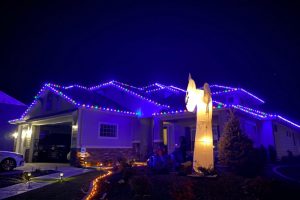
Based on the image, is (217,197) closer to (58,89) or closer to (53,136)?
(58,89)

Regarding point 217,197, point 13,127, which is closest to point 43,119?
point 13,127

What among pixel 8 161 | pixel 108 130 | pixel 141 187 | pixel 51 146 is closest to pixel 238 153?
pixel 141 187

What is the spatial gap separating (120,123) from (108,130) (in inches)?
44.9

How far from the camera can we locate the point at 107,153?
1587 centimetres

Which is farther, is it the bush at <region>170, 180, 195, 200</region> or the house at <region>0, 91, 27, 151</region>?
the house at <region>0, 91, 27, 151</region>

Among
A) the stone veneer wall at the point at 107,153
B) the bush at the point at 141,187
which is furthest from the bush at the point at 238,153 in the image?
the stone veneer wall at the point at 107,153

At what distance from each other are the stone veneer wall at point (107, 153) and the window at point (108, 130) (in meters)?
0.97

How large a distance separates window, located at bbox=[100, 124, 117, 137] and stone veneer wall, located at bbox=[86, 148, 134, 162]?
3.17 ft

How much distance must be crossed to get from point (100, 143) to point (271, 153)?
1188 centimetres

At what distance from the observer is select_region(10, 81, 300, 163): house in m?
15.1

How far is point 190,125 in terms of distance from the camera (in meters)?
18.3

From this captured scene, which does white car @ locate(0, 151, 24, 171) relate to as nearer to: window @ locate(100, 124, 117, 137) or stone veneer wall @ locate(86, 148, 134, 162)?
stone veneer wall @ locate(86, 148, 134, 162)

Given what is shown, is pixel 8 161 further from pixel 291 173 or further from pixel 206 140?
pixel 291 173

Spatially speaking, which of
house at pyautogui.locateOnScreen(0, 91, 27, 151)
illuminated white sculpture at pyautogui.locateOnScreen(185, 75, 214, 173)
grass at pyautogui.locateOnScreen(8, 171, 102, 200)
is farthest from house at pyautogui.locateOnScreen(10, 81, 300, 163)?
grass at pyautogui.locateOnScreen(8, 171, 102, 200)
